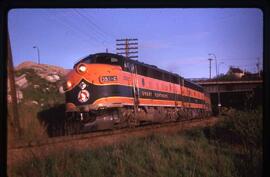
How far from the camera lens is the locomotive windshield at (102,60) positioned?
13.0 m

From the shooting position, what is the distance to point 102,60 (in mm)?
13438

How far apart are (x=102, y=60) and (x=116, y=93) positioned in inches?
54.3

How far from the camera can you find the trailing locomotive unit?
40.3 feet

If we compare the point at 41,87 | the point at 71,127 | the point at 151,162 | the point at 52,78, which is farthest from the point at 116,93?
the point at 151,162

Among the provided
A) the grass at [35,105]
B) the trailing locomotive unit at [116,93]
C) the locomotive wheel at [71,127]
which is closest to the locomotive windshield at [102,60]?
Answer: the trailing locomotive unit at [116,93]

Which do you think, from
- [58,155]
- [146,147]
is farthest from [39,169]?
[146,147]

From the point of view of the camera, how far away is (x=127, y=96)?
14133 millimetres

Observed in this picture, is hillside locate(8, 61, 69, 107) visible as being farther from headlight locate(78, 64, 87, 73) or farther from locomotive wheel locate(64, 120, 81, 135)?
locomotive wheel locate(64, 120, 81, 135)

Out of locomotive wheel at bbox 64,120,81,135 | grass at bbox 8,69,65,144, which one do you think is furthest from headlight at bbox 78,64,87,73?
locomotive wheel at bbox 64,120,81,135

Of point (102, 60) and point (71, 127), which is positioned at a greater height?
point (102, 60)

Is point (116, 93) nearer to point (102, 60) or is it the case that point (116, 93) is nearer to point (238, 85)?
point (102, 60)

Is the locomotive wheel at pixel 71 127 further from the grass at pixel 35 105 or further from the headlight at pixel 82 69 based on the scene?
the headlight at pixel 82 69
